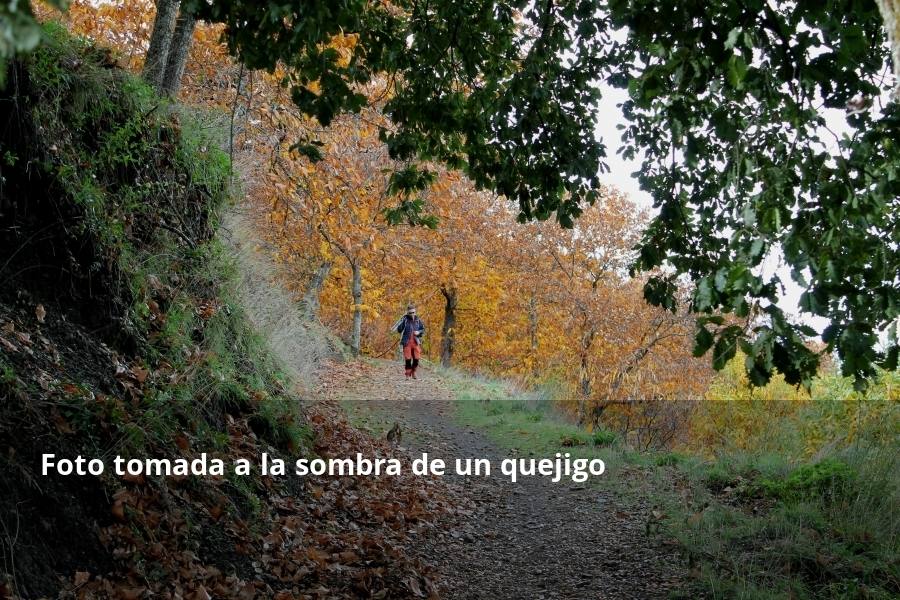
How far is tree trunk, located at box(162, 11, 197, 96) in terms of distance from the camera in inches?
321

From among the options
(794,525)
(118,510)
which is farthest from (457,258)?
(118,510)

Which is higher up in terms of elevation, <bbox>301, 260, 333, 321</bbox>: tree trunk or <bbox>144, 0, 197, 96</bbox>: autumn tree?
<bbox>144, 0, 197, 96</bbox>: autumn tree

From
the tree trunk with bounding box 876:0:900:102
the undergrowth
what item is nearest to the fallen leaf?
the undergrowth

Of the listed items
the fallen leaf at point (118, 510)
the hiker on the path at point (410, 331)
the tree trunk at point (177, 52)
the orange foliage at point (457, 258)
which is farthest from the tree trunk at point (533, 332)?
the fallen leaf at point (118, 510)

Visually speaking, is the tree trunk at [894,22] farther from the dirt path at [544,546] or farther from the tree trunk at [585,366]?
the tree trunk at [585,366]

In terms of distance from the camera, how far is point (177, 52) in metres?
8.22

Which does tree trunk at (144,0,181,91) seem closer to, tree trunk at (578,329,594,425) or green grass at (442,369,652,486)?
green grass at (442,369,652,486)

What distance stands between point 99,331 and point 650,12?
4.56 meters

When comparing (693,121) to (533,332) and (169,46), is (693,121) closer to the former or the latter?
(169,46)

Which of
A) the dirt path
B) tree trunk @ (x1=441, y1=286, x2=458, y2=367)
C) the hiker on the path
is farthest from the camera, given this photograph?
tree trunk @ (x1=441, y1=286, x2=458, y2=367)

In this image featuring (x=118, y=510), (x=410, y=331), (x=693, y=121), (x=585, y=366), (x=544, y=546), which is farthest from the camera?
(x=585, y=366)

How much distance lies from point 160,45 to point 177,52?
7.4 inches

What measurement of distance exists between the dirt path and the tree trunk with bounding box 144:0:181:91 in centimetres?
573

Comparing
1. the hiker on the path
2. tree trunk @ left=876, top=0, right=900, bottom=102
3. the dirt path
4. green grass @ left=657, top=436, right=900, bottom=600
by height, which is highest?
tree trunk @ left=876, top=0, right=900, bottom=102
